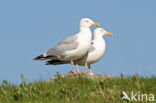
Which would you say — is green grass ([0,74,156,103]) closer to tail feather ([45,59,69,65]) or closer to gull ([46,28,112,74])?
tail feather ([45,59,69,65])

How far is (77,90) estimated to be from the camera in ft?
28.2

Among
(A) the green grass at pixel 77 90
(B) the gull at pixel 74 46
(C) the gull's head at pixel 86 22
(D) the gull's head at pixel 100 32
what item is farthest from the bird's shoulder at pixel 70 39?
(A) the green grass at pixel 77 90

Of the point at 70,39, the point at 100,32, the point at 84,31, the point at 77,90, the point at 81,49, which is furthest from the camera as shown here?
the point at 100,32

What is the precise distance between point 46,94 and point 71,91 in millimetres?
687

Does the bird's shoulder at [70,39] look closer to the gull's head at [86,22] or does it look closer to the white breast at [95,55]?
the gull's head at [86,22]

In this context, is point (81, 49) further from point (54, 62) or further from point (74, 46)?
point (54, 62)

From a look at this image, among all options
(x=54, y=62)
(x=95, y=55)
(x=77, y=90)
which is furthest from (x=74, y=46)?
(x=77, y=90)

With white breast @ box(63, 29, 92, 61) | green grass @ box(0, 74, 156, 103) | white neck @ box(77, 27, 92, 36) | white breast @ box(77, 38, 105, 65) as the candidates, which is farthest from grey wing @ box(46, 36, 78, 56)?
green grass @ box(0, 74, 156, 103)

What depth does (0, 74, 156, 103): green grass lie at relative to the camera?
7914mm

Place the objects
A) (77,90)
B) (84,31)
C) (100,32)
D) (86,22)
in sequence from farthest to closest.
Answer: (100,32) → (86,22) → (84,31) → (77,90)

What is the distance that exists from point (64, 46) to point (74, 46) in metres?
0.48

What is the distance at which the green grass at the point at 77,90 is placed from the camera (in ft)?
26.0

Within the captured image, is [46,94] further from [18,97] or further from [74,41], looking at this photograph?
[74,41]

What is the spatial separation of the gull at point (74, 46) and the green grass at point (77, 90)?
8.75 ft
